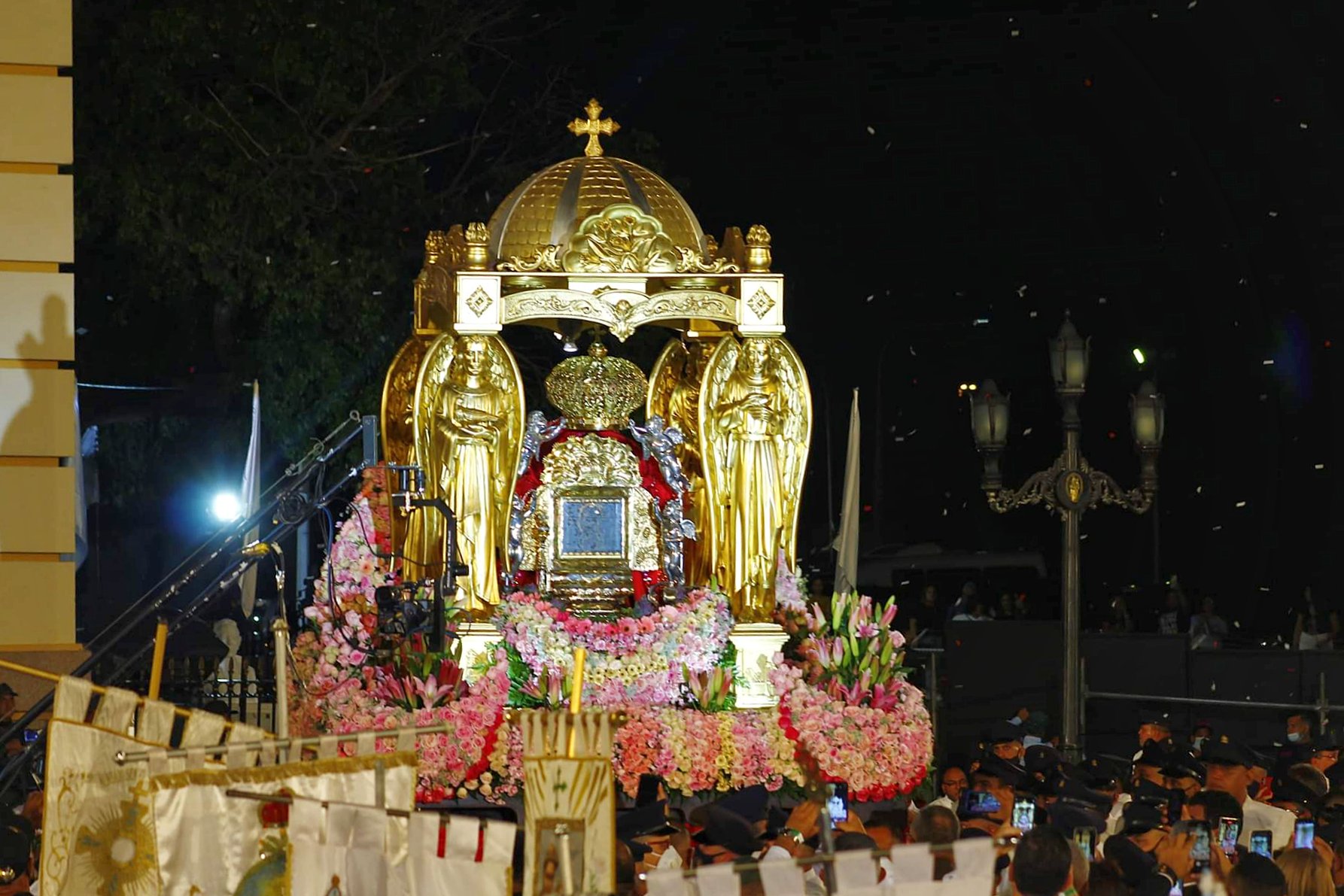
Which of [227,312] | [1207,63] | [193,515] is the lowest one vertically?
[193,515]

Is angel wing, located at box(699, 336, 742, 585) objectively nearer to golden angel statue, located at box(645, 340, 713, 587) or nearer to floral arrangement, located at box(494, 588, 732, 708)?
golden angel statue, located at box(645, 340, 713, 587)

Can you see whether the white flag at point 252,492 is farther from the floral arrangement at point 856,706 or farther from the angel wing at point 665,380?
the floral arrangement at point 856,706

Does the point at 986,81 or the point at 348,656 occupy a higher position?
the point at 986,81

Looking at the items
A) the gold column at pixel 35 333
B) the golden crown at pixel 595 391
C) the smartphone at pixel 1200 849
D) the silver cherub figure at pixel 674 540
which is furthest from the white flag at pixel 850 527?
the smartphone at pixel 1200 849

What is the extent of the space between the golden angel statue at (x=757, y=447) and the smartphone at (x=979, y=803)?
175 inches

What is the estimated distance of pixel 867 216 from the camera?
32.2 meters

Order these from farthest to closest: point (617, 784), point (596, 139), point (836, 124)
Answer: point (836, 124) → point (596, 139) → point (617, 784)

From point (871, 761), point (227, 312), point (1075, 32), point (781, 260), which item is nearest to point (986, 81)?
point (1075, 32)

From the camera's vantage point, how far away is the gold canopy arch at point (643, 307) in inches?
653

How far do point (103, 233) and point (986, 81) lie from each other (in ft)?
43.4

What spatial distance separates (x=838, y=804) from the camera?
1284 centimetres

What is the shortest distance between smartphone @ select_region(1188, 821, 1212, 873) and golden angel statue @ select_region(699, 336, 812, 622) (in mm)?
6885

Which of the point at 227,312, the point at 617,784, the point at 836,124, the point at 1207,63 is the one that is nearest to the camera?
the point at 617,784

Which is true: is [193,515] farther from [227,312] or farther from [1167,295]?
[1167,295]
